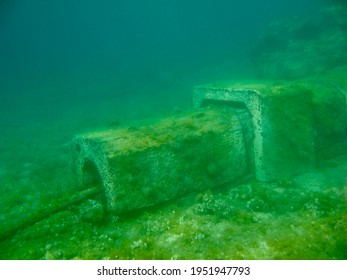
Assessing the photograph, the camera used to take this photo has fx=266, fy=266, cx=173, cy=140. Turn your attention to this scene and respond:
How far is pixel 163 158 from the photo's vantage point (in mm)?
6547

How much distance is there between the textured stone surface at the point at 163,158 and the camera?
615cm

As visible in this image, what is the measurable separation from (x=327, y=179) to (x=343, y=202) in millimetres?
1187

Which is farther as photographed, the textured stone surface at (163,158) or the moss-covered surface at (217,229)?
the textured stone surface at (163,158)

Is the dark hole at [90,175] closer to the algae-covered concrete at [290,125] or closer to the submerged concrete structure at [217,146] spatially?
the submerged concrete structure at [217,146]

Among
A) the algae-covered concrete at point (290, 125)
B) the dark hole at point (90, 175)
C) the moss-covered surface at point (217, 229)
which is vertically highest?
the algae-covered concrete at point (290, 125)

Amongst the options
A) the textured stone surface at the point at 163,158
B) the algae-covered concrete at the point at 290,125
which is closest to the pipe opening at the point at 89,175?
the textured stone surface at the point at 163,158

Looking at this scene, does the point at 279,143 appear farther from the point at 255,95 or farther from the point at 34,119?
the point at 34,119

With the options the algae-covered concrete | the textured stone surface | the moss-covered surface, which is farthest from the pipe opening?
the algae-covered concrete

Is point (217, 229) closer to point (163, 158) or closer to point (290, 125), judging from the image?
point (163, 158)

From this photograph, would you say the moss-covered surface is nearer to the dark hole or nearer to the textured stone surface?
the textured stone surface

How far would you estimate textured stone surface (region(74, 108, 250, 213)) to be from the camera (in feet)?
20.2

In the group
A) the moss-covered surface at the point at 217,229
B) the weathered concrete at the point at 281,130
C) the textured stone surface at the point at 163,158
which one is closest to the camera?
the moss-covered surface at the point at 217,229

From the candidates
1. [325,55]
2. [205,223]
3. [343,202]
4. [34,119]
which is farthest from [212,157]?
[34,119]

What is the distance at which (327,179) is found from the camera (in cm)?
718
